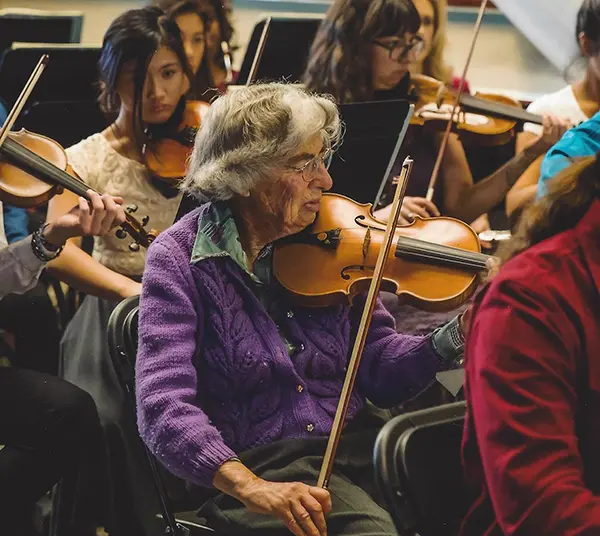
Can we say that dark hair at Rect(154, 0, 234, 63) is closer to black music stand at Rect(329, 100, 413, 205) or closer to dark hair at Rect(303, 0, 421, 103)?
dark hair at Rect(303, 0, 421, 103)

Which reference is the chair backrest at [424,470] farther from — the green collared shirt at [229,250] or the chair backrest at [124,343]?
the chair backrest at [124,343]

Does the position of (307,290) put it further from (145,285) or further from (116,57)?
(116,57)

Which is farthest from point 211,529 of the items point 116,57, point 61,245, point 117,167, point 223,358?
point 116,57

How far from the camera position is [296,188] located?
4.77ft

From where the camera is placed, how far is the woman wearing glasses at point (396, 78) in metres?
2.27

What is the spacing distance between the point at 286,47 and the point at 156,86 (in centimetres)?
64

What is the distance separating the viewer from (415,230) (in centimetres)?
168

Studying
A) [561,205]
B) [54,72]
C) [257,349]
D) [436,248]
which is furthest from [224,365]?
[54,72]

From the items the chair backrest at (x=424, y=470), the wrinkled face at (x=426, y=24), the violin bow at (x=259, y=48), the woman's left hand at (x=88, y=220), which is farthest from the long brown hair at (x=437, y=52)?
the chair backrest at (x=424, y=470)

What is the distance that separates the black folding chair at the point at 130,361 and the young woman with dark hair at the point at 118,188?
13.9 inches

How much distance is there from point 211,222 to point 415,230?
1.38 ft

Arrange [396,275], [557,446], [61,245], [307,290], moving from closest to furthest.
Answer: [557,446] < [307,290] < [396,275] < [61,245]

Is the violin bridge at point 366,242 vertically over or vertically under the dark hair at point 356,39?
under

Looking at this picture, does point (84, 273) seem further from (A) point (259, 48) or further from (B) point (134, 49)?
(A) point (259, 48)
